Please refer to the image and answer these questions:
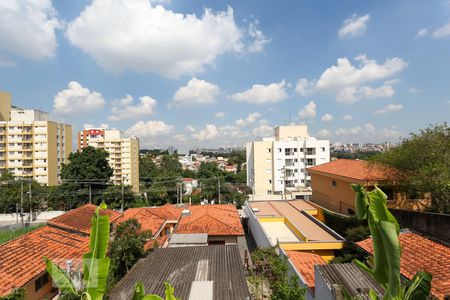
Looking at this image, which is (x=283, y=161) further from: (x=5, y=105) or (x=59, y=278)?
(x=5, y=105)

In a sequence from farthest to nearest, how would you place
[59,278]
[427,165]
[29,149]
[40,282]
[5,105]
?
[5,105] → [29,149] → [427,165] → [40,282] → [59,278]

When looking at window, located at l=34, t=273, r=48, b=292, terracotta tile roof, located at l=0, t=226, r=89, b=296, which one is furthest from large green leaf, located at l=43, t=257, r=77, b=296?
window, located at l=34, t=273, r=48, b=292

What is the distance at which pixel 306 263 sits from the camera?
1066 cm

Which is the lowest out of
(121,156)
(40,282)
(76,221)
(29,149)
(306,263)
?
(40,282)

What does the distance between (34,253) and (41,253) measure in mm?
247

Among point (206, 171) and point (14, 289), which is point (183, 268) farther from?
point (206, 171)

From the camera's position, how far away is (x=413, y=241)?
959 cm

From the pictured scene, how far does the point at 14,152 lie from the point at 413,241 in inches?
2085

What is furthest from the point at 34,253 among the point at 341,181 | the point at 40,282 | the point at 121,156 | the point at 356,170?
the point at 121,156

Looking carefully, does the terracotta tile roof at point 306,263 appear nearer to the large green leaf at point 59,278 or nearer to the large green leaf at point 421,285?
the large green leaf at point 421,285

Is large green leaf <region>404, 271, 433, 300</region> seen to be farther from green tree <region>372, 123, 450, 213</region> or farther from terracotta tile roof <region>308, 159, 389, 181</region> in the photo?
terracotta tile roof <region>308, 159, 389, 181</region>

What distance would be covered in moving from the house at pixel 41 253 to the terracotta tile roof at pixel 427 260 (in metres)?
10.3

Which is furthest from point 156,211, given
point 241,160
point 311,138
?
point 241,160

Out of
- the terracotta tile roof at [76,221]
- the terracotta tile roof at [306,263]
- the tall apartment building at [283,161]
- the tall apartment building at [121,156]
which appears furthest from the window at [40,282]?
the tall apartment building at [121,156]
